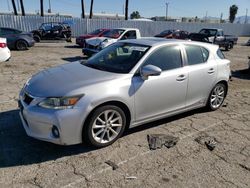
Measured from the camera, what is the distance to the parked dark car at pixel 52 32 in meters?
20.0

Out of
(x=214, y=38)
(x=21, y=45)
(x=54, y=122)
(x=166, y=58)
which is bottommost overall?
(x=21, y=45)

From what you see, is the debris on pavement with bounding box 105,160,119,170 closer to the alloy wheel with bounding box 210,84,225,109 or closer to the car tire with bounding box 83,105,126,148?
the car tire with bounding box 83,105,126,148

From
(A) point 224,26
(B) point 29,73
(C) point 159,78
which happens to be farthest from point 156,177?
(A) point 224,26

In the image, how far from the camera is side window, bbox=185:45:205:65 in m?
4.62

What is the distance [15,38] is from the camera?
1433cm

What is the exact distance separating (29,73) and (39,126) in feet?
19.0

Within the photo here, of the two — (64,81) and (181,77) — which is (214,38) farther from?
(64,81)

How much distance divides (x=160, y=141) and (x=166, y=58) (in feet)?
4.62

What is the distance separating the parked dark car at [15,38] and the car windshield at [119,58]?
11458mm

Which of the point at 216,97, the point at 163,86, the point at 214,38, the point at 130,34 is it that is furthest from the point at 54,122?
the point at 214,38

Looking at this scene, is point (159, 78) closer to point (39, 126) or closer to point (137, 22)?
point (39, 126)

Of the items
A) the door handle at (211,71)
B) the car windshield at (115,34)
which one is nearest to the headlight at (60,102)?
the door handle at (211,71)

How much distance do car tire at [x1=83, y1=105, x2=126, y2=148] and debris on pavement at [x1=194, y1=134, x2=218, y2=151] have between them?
1291mm

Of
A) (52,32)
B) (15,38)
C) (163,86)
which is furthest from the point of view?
(52,32)
